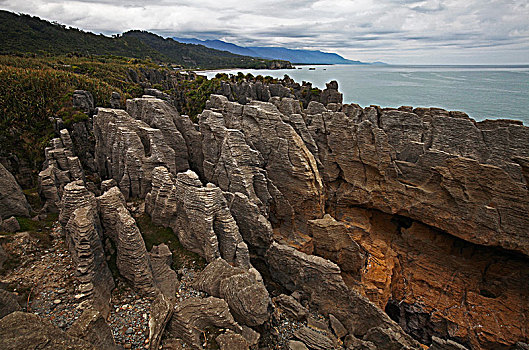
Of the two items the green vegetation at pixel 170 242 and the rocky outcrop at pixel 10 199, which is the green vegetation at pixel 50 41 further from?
the green vegetation at pixel 170 242

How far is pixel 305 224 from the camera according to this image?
21.4 m

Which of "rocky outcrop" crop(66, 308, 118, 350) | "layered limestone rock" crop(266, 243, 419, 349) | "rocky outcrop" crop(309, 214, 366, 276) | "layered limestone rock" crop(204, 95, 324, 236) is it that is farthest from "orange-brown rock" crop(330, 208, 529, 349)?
"rocky outcrop" crop(66, 308, 118, 350)

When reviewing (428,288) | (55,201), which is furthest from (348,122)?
(55,201)

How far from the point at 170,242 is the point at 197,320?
19.6ft

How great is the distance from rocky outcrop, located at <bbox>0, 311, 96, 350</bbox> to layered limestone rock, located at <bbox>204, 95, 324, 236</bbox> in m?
13.3

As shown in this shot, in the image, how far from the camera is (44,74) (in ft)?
129

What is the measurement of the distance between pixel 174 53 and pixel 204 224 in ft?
648

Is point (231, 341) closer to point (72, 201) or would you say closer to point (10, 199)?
point (72, 201)

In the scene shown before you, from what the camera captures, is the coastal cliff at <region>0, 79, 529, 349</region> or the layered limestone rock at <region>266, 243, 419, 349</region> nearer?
the coastal cliff at <region>0, 79, 529, 349</region>

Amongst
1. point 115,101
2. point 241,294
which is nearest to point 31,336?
point 241,294

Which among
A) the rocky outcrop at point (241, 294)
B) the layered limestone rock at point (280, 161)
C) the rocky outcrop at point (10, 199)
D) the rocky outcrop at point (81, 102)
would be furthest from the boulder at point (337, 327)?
the rocky outcrop at point (81, 102)

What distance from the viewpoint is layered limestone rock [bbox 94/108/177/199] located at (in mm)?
18578

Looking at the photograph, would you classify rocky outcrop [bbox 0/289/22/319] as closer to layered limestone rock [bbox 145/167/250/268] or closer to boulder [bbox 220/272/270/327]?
boulder [bbox 220/272/270/327]

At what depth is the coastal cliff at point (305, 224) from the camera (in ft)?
40.3
